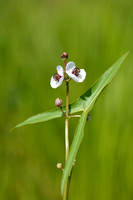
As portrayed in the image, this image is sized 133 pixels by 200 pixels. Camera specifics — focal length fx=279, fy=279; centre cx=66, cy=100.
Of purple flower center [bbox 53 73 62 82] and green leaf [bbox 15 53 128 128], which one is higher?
purple flower center [bbox 53 73 62 82]

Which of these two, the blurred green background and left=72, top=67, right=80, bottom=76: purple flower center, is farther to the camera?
the blurred green background

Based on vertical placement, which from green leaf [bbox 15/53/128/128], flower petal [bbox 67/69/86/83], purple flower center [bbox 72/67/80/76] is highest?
purple flower center [bbox 72/67/80/76]

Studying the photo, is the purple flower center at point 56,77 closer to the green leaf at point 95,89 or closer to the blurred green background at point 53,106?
the green leaf at point 95,89

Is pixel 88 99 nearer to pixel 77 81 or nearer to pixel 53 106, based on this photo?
pixel 77 81

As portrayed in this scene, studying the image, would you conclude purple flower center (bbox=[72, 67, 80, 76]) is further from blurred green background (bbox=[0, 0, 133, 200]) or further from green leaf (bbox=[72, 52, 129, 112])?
Result: blurred green background (bbox=[0, 0, 133, 200])

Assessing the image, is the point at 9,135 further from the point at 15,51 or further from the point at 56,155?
the point at 15,51

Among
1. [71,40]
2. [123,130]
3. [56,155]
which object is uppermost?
[71,40]

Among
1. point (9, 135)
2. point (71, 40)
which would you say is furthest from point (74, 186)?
point (71, 40)

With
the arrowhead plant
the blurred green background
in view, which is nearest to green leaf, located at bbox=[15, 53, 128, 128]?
the arrowhead plant
